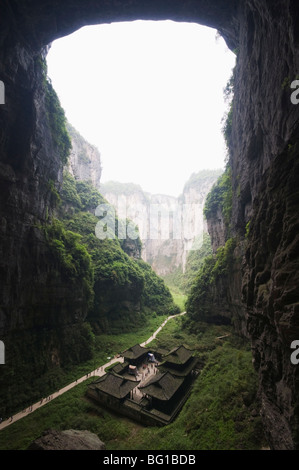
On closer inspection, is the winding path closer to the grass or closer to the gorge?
the grass

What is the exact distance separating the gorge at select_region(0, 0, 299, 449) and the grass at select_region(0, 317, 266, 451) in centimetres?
206

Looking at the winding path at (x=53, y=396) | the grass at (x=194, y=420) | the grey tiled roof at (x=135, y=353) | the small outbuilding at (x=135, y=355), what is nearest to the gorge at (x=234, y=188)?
the winding path at (x=53, y=396)

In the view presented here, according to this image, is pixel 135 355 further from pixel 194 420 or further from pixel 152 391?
pixel 194 420

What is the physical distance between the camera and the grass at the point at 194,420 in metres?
9.48

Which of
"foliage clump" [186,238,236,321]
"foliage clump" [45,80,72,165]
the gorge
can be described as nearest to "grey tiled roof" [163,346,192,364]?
the gorge

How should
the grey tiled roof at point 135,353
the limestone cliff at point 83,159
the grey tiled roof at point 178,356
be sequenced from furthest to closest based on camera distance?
the limestone cliff at point 83,159
the grey tiled roof at point 135,353
the grey tiled roof at point 178,356

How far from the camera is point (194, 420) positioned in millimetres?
11578

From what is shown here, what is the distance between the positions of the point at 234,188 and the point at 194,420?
18153 mm

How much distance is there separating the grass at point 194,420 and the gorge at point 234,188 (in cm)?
206

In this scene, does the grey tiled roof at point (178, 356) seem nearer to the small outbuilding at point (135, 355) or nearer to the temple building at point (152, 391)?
the temple building at point (152, 391)

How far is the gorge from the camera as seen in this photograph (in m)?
7.29

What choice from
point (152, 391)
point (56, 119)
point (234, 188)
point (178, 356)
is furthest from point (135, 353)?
point (56, 119)
